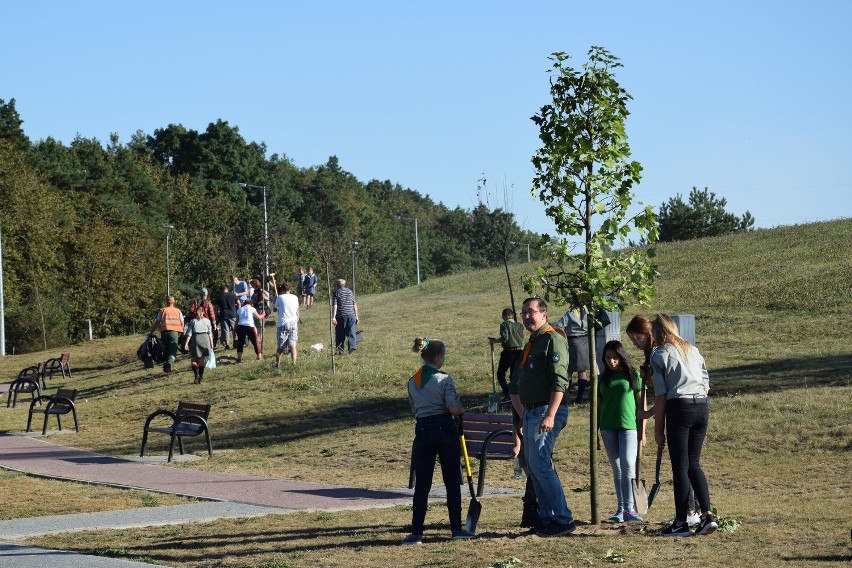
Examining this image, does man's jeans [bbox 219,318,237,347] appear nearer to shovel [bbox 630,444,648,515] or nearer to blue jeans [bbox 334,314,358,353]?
blue jeans [bbox 334,314,358,353]

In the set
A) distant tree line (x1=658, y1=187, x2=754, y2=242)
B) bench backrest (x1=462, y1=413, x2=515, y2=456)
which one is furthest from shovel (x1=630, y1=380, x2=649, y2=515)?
distant tree line (x1=658, y1=187, x2=754, y2=242)

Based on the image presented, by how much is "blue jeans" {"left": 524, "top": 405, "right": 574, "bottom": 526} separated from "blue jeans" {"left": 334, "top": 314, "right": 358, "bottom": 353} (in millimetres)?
17291

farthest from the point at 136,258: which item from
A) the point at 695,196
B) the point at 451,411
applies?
the point at 451,411

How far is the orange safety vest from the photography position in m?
27.4

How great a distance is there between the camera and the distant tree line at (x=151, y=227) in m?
61.0

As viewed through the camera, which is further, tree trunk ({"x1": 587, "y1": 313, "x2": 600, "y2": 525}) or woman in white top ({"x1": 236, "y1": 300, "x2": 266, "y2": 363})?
woman in white top ({"x1": 236, "y1": 300, "x2": 266, "y2": 363})

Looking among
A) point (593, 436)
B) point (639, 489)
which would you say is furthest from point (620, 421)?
point (639, 489)

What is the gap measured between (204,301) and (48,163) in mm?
52469

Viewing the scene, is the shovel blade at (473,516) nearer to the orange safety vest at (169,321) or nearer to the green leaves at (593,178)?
the green leaves at (593,178)

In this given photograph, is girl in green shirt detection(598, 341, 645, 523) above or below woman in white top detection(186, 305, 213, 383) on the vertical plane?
below

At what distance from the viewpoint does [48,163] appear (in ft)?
246

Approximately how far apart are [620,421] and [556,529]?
1.15m

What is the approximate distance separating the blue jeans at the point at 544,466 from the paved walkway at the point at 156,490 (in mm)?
3106

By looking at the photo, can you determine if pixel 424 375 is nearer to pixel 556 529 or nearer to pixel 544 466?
pixel 544 466
